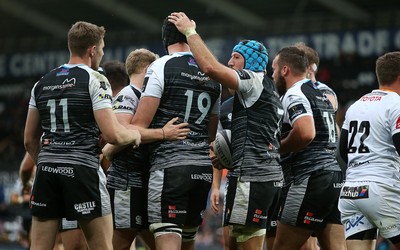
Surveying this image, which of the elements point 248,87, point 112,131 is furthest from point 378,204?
point 112,131

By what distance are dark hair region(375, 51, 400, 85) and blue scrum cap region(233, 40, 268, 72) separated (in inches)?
41.7

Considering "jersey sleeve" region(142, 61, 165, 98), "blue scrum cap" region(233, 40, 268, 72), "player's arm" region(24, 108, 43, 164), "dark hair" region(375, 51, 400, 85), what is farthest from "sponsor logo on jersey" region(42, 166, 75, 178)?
"dark hair" region(375, 51, 400, 85)

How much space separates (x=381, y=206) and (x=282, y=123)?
1325 millimetres

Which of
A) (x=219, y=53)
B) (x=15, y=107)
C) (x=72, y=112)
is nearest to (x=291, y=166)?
(x=72, y=112)

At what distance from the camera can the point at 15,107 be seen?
28.5m

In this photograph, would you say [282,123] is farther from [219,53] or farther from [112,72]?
[219,53]

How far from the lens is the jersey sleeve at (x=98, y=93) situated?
7.17 meters

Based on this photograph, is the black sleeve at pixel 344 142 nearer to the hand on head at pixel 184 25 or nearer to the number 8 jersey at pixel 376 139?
the number 8 jersey at pixel 376 139

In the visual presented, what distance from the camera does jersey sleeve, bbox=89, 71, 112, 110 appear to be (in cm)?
717

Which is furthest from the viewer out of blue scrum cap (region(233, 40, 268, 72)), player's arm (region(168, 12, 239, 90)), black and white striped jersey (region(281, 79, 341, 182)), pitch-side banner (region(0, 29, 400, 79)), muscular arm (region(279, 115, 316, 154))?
pitch-side banner (region(0, 29, 400, 79))

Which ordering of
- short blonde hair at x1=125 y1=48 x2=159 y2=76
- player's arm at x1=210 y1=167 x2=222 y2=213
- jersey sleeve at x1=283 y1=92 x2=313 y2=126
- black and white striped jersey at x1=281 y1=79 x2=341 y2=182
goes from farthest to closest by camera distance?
player's arm at x1=210 y1=167 x2=222 y2=213, short blonde hair at x1=125 y1=48 x2=159 y2=76, black and white striped jersey at x1=281 y1=79 x2=341 y2=182, jersey sleeve at x1=283 y1=92 x2=313 y2=126

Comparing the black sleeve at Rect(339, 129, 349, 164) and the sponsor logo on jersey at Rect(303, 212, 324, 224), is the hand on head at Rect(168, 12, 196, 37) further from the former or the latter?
the sponsor logo on jersey at Rect(303, 212, 324, 224)

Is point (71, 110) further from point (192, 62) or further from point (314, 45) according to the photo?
point (314, 45)

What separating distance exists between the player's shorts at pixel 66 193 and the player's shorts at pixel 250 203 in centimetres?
114
